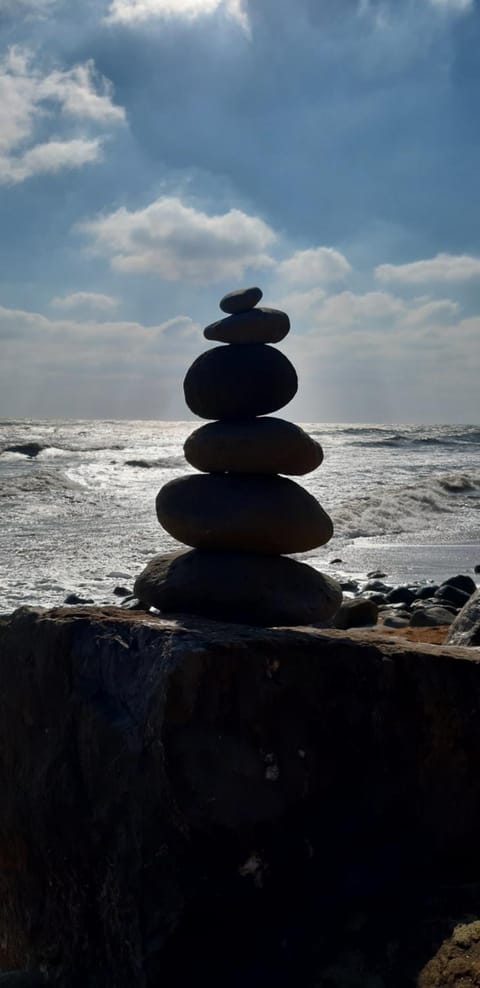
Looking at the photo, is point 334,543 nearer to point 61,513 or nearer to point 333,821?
point 61,513

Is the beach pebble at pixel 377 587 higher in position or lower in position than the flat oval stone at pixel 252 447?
lower

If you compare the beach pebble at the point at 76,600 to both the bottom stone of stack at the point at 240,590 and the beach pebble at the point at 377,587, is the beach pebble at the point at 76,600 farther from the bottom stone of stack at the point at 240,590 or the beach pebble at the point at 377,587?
the bottom stone of stack at the point at 240,590

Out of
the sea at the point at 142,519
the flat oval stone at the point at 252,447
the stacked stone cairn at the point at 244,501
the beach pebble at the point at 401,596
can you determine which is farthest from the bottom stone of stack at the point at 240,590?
the beach pebble at the point at 401,596

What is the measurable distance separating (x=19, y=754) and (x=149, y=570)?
1.80 m

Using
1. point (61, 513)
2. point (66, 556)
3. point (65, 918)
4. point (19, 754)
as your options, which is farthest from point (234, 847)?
point (61, 513)

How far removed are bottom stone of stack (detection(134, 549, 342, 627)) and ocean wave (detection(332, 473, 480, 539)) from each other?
12.3 metres

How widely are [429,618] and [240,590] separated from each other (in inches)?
165

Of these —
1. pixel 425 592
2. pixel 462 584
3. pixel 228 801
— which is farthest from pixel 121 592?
pixel 228 801

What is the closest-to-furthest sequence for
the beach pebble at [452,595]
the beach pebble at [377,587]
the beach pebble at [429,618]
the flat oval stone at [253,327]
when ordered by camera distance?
the flat oval stone at [253,327] < the beach pebble at [429,618] < the beach pebble at [452,595] < the beach pebble at [377,587]

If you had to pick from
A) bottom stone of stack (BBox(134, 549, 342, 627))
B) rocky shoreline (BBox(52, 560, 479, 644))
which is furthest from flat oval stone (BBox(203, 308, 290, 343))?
rocky shoreline (BBox(52, 560, 479, 644))

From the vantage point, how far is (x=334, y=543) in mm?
16719

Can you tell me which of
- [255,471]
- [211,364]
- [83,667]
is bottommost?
[83,667]

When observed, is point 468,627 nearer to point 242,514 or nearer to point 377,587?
point 242,514

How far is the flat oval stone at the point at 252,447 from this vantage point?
5766mm
